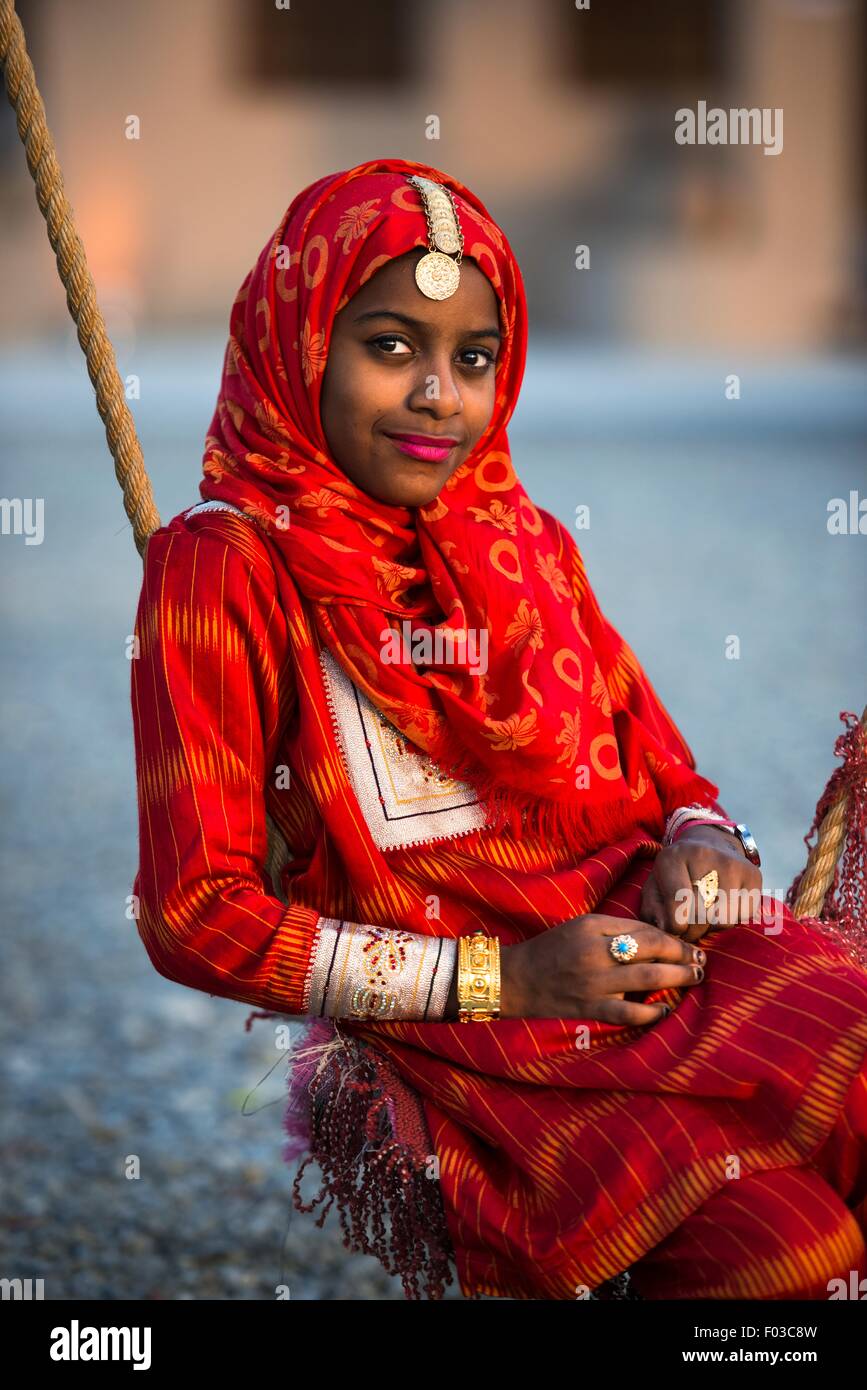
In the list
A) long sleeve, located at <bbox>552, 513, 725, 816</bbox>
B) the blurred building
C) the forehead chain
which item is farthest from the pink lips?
the blurred building

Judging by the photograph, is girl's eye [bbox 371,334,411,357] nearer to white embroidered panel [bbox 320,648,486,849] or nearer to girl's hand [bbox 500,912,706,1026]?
white embroidered panel [bbox 320,648,486,849]

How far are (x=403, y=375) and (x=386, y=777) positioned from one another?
1.23 feet

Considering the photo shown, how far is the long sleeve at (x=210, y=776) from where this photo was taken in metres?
1.25

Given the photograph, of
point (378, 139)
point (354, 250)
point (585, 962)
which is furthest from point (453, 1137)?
point (378, 139)

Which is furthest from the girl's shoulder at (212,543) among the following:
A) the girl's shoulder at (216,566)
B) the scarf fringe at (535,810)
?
the scarf fringe at (535,810)

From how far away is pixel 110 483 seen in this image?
36.9 ft

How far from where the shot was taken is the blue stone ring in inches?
50.1

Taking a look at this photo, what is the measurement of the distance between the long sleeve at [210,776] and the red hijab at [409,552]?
69 mm

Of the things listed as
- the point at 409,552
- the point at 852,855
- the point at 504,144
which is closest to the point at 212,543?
the point at 409,552

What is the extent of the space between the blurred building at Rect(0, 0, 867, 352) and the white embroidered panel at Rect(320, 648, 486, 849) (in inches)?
370

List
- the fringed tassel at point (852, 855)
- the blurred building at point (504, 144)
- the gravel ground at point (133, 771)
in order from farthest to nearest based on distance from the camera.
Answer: the blurred building at point (504, 144) < the gravel ground at point (133, 771) < the fringed tassel at point (852, 855)

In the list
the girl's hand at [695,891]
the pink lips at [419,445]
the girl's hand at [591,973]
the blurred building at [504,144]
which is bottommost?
the girl's hand at [591,973]

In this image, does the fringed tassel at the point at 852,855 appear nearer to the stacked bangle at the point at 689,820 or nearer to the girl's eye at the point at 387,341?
the stacked bangle at the point at 689,820
